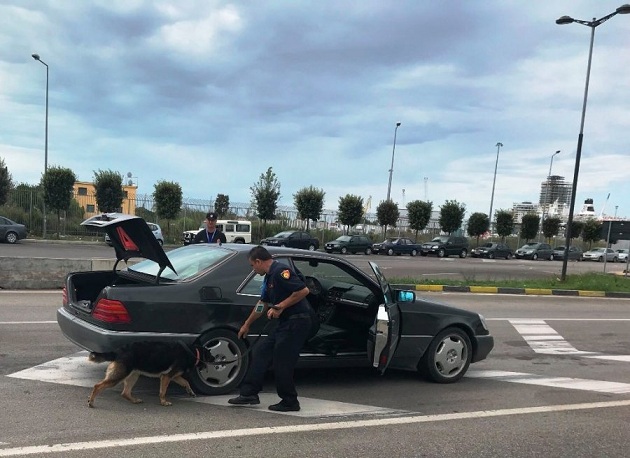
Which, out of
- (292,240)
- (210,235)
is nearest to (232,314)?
(210,235)

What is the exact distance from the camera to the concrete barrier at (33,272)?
37.4 feet

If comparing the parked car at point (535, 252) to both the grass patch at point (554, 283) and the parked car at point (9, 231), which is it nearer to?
the grass patch at point (554, 283)

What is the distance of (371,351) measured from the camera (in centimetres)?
509

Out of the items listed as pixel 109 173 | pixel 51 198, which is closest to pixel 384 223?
pixel 109 173

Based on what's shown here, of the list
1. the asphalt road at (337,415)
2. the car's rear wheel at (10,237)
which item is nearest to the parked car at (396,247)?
the car's rear wheel at (10,237)

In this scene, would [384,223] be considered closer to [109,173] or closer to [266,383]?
[109,173]

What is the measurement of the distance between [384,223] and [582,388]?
137 feet

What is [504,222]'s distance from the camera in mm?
53875

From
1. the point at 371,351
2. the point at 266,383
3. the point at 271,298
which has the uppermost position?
the point at 271,298

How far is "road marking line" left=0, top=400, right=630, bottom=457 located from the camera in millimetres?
3635

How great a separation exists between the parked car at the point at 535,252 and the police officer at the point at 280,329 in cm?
4675

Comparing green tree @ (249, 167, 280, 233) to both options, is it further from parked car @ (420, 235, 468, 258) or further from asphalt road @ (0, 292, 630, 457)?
asphalt road @ (0, 292, 630, 457)

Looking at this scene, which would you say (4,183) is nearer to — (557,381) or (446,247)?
(446,247)

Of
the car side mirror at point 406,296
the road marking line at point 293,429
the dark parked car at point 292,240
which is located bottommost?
the dark parked car at point 292,240
